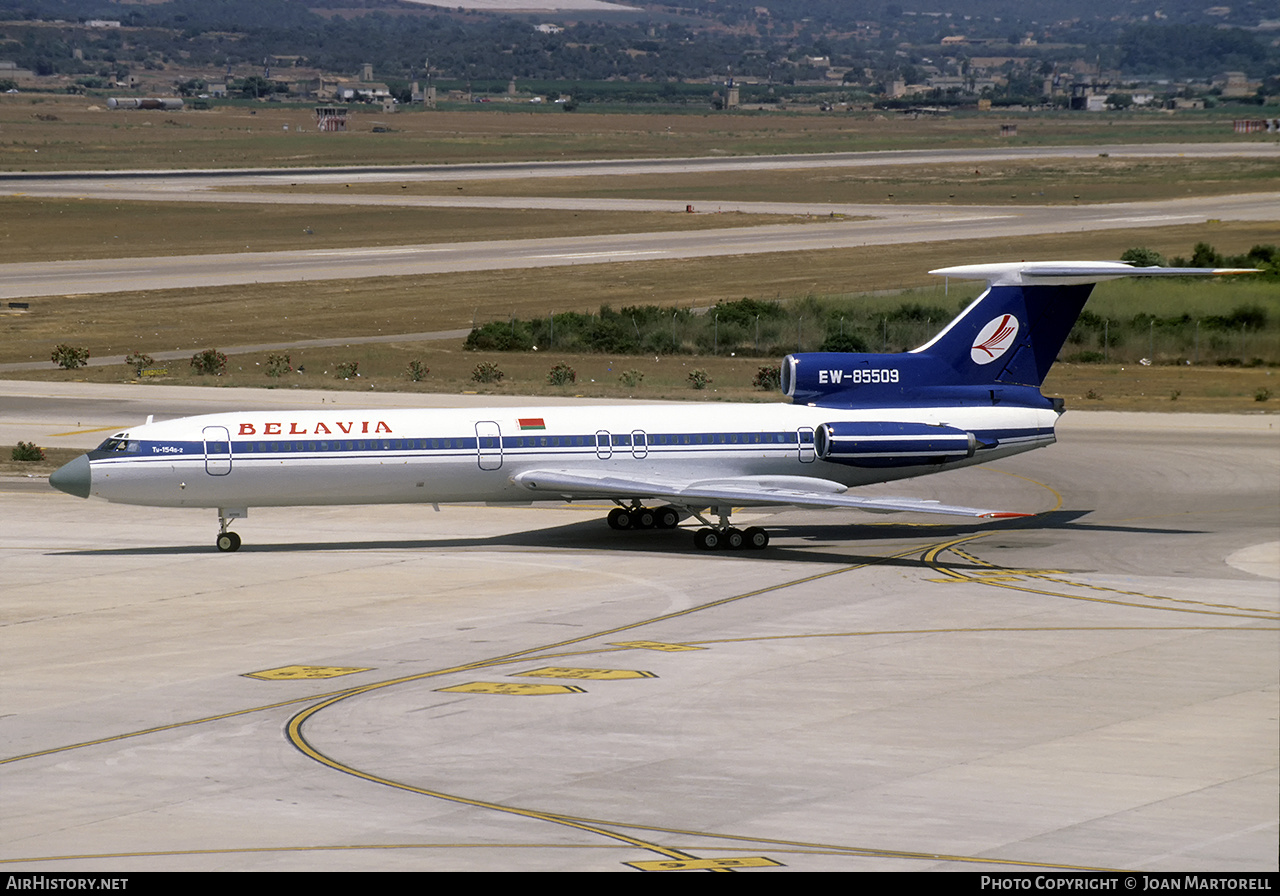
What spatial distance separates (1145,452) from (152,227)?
86179 mm

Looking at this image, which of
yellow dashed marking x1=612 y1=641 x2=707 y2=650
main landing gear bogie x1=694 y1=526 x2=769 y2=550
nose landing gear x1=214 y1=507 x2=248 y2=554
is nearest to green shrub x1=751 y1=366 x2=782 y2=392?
main landing gear bogie x1=694 y1=526 x2=769 y2=550

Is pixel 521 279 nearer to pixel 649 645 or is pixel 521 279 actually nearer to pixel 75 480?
pixel 75 480

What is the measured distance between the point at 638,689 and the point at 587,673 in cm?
151

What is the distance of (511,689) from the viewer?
27.1 m

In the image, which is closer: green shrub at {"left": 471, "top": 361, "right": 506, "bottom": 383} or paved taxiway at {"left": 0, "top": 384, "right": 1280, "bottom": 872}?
paved taxiway at {"left": 0, "top": 384, "right": 1280, "bottom": 872}

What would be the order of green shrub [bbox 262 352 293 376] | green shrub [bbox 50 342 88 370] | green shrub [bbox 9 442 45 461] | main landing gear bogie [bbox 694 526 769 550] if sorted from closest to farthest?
main landing gear bogie [bbox 694 526 769 550] < green shrub [bbox 9 442 45 461] < green shrub [bbox 262 352 293 376] < green shrub [bbox 50 342 88 370]

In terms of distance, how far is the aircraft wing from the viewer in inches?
1508

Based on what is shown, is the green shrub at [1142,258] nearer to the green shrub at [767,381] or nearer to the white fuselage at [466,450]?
the green shrub at [767,381]

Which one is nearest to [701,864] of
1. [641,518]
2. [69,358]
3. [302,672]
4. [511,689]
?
[511,689]

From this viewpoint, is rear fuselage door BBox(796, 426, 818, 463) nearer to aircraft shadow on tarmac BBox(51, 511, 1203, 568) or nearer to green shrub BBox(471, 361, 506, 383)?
aircraft shadow on tarmac BBox(51, 511, 1203, 568)

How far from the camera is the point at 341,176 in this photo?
159750mm

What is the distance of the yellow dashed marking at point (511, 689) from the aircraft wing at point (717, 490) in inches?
483

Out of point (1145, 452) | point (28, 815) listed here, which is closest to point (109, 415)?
point (1145, 452)

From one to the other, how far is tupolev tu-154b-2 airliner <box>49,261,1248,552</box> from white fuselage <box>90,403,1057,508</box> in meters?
Answer: 0.04
